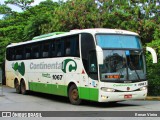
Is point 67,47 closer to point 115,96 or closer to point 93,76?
point 93,76

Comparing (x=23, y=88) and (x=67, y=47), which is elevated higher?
(x=67, y=47)

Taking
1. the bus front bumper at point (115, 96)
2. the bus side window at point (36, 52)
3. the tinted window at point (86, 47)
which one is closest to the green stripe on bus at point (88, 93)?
the bus front bumper at point (115, 96)

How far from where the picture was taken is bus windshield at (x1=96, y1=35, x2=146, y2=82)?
50.1 ft

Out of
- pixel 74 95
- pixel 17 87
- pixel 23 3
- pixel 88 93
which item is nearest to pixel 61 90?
pixel 74 95

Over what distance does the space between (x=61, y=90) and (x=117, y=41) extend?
408 centimetres

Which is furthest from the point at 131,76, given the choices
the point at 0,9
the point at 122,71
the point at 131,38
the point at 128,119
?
the point at 0,9

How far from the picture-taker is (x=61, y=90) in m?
18.3

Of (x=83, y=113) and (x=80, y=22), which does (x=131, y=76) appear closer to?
(x=83, y=113)

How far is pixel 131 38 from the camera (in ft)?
54.0

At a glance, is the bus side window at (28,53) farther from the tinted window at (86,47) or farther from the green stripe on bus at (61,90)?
the tinted window at (86,47)

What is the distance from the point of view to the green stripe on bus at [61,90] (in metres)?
15.6

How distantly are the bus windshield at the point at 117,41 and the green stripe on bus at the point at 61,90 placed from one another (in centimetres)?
194

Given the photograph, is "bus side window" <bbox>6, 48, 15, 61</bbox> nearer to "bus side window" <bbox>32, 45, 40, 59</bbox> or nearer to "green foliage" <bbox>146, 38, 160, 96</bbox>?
"bus side window" <bbox>32, 45, 40, 59</bbox>

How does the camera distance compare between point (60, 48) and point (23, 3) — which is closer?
point (60, 48)
